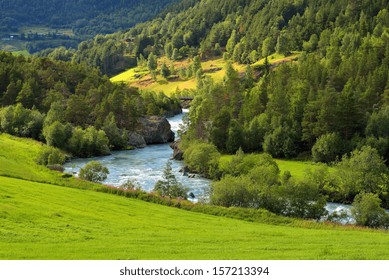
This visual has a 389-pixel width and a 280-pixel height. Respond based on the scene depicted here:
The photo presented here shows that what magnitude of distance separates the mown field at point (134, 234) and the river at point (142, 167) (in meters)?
27.4

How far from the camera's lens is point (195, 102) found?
17700 centimetres

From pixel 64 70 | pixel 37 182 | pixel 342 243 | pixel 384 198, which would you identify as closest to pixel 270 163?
pixel 384 198

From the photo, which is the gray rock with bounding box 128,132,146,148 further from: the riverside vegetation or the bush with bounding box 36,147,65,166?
the bush with bounding box 36,147,65,166

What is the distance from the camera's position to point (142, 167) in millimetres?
110438

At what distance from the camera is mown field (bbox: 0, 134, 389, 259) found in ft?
106

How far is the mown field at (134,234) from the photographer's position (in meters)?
32.4

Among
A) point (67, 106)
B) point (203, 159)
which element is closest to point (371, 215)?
point (203, 159)

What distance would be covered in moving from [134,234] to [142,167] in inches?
2755

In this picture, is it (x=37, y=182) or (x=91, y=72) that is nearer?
(x=37, y=182)

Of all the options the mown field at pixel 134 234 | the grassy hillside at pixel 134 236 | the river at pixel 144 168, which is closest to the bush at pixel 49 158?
the river at pixel 144 168

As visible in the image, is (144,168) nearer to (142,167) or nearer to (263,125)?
(142,167)

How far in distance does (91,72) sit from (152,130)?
49.0 m

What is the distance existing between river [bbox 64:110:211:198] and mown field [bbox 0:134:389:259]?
27414 millimetres
